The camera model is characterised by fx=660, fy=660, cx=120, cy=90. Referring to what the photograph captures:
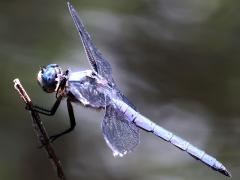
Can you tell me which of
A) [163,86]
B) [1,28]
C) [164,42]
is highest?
[164,42]

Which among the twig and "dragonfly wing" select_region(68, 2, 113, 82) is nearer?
the twig

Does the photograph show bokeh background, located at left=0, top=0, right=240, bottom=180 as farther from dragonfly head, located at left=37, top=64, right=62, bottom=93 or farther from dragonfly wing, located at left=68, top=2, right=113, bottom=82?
dragonfly head, located at left=37, top=64, right=62, bottom=93

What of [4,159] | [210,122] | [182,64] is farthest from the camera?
[182,64]

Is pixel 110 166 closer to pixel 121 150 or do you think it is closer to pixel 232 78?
pixel 232 78

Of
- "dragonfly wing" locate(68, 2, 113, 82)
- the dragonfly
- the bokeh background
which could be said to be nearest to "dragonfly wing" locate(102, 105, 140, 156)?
the dragonfly

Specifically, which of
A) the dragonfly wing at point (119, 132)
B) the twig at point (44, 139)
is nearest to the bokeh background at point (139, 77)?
the dragonfly wing at point (119, 132)

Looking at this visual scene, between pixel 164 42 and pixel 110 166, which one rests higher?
pixel 164 42

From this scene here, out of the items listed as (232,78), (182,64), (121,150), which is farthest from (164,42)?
(121,150)
